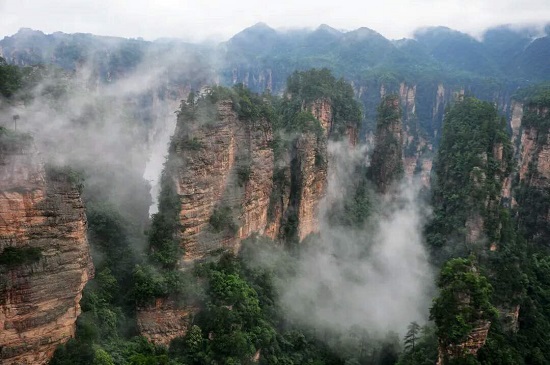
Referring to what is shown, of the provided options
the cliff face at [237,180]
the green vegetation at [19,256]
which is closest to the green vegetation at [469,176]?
the cliff face at [237,180]

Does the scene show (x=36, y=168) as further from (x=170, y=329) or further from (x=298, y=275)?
(x=298, y=275)

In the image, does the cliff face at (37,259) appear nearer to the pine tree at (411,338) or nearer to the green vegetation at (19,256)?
the green vegetation at (19,256)

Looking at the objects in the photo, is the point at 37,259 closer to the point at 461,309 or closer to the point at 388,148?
the point at 461,309

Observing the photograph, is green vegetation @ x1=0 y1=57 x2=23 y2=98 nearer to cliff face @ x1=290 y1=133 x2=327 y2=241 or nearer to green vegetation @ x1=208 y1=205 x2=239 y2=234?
green vegetation @ x1=208 y1=205 x2=239 y2=234

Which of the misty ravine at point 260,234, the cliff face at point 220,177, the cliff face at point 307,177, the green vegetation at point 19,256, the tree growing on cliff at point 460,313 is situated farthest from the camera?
the cliff face at point 307,177

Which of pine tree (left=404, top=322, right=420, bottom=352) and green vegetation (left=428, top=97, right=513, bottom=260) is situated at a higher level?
green vegetation (left=428, top=97, right=513, bottom=260)

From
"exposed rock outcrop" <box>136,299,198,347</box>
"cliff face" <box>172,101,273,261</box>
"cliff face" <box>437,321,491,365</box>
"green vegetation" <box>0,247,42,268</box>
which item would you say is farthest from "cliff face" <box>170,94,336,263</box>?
"cliff face" <box>437,321,491,365</box>

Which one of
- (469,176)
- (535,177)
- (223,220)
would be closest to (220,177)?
(223,220)
